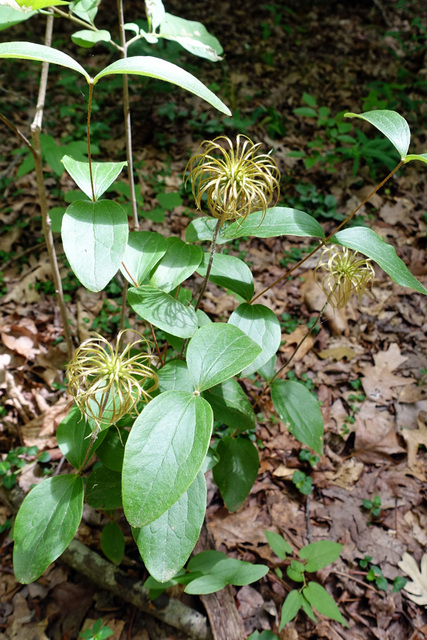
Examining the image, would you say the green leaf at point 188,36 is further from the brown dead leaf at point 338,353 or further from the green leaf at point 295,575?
the green leaf at point 295,575

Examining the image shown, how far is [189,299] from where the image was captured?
1537 mm

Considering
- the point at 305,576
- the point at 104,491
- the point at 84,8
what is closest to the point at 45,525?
the point at 104,491

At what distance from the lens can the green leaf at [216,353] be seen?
3.40 feet

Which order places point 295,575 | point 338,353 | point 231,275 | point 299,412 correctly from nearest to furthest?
point 231,275, point 299,412, point 295,575, point 338,353

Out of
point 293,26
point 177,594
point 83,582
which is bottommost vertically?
point 83,582

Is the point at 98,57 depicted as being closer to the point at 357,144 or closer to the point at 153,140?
the point at 153,140

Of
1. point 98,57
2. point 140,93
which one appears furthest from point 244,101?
point 98,57

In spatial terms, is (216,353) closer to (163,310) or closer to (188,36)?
(163,310)

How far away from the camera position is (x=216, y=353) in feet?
3.59

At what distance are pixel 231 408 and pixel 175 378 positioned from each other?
0.26m

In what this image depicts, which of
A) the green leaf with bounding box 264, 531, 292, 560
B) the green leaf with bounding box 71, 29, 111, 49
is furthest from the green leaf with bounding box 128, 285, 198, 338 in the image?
the green leaf with bounding box 264, 531, 292, 560

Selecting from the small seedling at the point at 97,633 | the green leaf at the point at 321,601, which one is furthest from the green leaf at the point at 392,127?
the small seedling at the point at 97,633

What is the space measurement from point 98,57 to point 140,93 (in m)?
0.98

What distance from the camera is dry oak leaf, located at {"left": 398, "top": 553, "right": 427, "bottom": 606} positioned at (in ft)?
5.89
